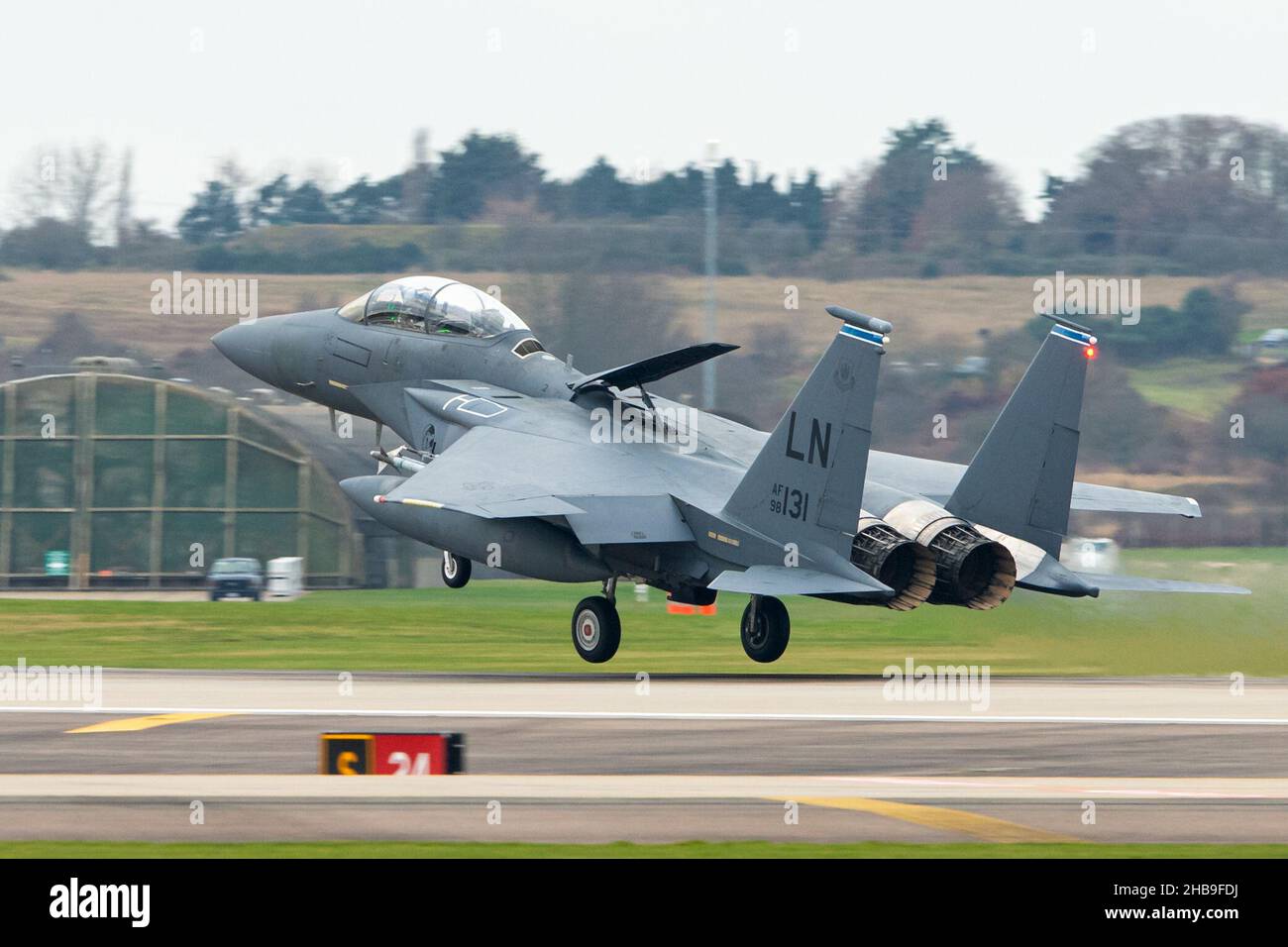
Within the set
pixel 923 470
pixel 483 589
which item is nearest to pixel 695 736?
pixel 923 470

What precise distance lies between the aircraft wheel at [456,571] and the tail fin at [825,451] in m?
5.05

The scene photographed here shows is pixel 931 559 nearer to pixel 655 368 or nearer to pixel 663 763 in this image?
pixel 655 368

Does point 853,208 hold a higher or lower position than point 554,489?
higher

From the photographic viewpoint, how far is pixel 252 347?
27656mm

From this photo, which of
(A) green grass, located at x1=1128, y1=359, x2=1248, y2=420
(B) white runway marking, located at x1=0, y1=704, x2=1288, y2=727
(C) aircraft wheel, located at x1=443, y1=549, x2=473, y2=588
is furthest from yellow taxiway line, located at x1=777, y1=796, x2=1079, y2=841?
(A) green grass, located at x1=1128, y1=359, x2=1248, y2=420

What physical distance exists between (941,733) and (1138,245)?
6126 cm

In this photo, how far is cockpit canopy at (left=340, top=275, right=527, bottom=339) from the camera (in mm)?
25906

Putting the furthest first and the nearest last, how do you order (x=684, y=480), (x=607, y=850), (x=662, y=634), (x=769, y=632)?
(x=662, y=634) → (x=769, y=632) → (x=684, y=480) → (x=607, y=850)

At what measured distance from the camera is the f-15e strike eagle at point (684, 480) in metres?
21.8

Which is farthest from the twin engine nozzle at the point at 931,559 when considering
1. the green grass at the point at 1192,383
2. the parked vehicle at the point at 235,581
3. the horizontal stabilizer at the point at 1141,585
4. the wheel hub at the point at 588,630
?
the green grass at the point at 1192,383

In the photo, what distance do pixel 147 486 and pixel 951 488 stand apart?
24.5 metres

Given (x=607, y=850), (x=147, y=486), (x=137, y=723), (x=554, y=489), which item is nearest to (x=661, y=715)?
(x=554, y=489)

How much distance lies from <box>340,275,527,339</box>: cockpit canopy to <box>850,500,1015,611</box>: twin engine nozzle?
21.6 feet
